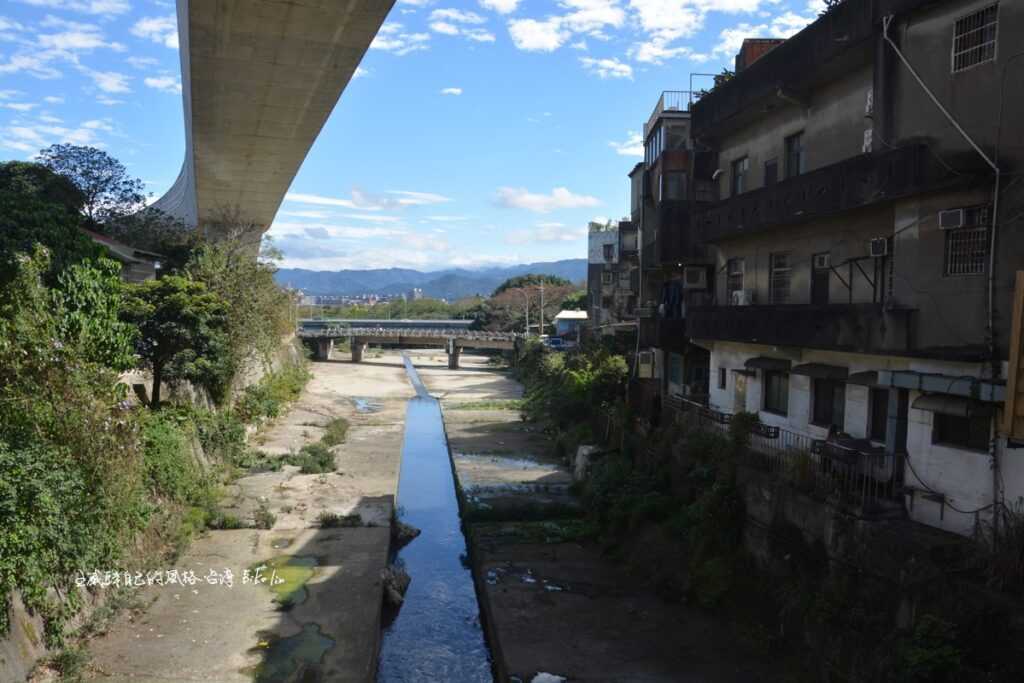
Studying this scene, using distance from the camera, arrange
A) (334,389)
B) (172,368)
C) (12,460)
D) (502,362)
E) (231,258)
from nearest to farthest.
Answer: (12,460)
(172,368)
(231,258)
(334,389)
(502,362)

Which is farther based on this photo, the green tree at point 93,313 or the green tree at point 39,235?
the green tree at point 93,313

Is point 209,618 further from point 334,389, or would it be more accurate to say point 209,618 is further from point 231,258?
point 334,389

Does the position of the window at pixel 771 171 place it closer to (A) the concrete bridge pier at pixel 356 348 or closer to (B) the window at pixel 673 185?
(B) the window at pixel 673 185

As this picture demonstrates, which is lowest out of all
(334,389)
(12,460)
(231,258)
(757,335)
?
(334,389)

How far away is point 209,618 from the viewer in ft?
45.0

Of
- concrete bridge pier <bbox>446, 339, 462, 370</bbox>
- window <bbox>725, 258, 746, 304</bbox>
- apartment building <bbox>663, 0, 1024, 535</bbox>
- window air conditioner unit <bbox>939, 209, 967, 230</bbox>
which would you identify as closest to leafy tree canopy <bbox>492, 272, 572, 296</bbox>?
concrete bridge pier <bbox>446, 339, 462, 370</bbox>

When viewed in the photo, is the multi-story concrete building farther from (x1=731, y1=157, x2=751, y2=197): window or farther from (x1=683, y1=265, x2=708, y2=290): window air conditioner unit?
(x1=731, y1=157, x2=751, y2=197): window

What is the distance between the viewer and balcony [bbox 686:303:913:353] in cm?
1227

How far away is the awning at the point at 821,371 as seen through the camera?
571 inches

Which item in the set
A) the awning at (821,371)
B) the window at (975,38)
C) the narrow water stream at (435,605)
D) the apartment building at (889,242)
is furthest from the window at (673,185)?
the narrow water stream at (435,605)

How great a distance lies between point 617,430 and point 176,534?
1387 centimetres

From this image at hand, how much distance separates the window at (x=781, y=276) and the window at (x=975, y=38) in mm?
6120

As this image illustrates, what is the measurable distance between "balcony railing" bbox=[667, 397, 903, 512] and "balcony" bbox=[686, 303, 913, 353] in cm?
184

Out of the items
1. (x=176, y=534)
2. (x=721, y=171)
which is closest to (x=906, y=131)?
(x=721, y=171)
